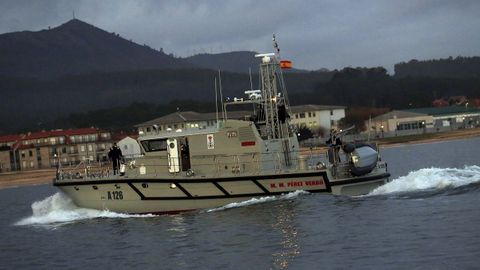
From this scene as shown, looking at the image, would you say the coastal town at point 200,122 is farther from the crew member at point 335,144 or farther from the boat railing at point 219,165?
the crew member at point 335,144

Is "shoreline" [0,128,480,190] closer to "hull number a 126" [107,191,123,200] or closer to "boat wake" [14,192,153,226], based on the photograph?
"boat wake" [14,192,153,226]

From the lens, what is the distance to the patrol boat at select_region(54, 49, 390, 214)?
2603 cm

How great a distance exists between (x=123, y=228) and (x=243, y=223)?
12.6 ft

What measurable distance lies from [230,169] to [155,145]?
2721 millimetres

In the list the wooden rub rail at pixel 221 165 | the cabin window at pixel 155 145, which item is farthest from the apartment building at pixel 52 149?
the wooden rub rail at pixel 221 165

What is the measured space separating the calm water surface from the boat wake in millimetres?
43

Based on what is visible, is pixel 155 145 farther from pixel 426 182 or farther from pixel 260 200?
pixel 426 182

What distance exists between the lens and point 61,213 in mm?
27891

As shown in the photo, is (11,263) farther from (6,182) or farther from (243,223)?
(6,182)

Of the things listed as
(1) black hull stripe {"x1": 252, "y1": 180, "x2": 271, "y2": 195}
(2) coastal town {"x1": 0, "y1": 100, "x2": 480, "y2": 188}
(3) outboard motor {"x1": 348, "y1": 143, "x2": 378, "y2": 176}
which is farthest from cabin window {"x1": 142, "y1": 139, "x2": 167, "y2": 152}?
(2) coastal town {"x1": 0, "y1": 100, "x2": 480, "y2": 188}

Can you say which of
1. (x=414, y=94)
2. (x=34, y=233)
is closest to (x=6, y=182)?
(x=34, y=233)

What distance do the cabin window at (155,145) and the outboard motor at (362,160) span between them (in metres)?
6.14

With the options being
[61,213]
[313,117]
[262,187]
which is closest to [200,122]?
[313,117]

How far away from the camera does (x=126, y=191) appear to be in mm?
26422
